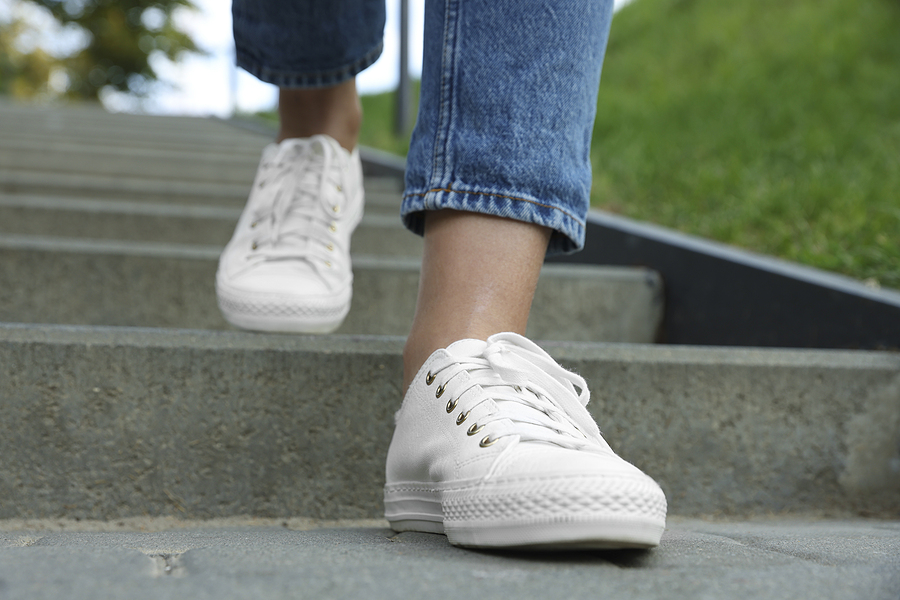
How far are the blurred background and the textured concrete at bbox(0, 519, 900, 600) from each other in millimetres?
889

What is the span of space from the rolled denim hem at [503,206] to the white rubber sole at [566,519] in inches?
12.1

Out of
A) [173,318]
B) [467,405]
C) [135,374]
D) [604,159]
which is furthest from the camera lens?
[604,159]

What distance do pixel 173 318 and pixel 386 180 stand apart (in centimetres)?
176

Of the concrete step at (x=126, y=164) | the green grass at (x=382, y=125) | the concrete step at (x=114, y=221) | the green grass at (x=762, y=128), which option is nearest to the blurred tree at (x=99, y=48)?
the green grass at (x=382, y=125)

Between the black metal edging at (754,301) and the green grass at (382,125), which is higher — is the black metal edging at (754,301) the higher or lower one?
the higher one

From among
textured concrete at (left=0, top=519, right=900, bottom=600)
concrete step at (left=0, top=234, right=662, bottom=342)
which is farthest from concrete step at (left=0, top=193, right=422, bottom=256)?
textured concrete at (left=0, top=519, right=900, bottom=600)

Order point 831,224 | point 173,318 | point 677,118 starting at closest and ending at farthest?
point 173,318
point 831,224
point 677,118

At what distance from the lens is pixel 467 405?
0.77 m

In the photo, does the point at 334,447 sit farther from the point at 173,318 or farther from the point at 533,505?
the point at 173,318

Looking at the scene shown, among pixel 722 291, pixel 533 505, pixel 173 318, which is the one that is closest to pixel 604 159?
pixel 722 291

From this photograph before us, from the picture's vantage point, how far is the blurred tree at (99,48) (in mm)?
18453

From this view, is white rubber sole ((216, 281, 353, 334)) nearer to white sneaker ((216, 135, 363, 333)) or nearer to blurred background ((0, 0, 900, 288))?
white sneaker ((216, 135, 363, 333))

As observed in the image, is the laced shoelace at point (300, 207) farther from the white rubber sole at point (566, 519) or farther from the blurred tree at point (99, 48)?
the blurred tree at point (99, 48)

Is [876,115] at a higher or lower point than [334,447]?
higher
